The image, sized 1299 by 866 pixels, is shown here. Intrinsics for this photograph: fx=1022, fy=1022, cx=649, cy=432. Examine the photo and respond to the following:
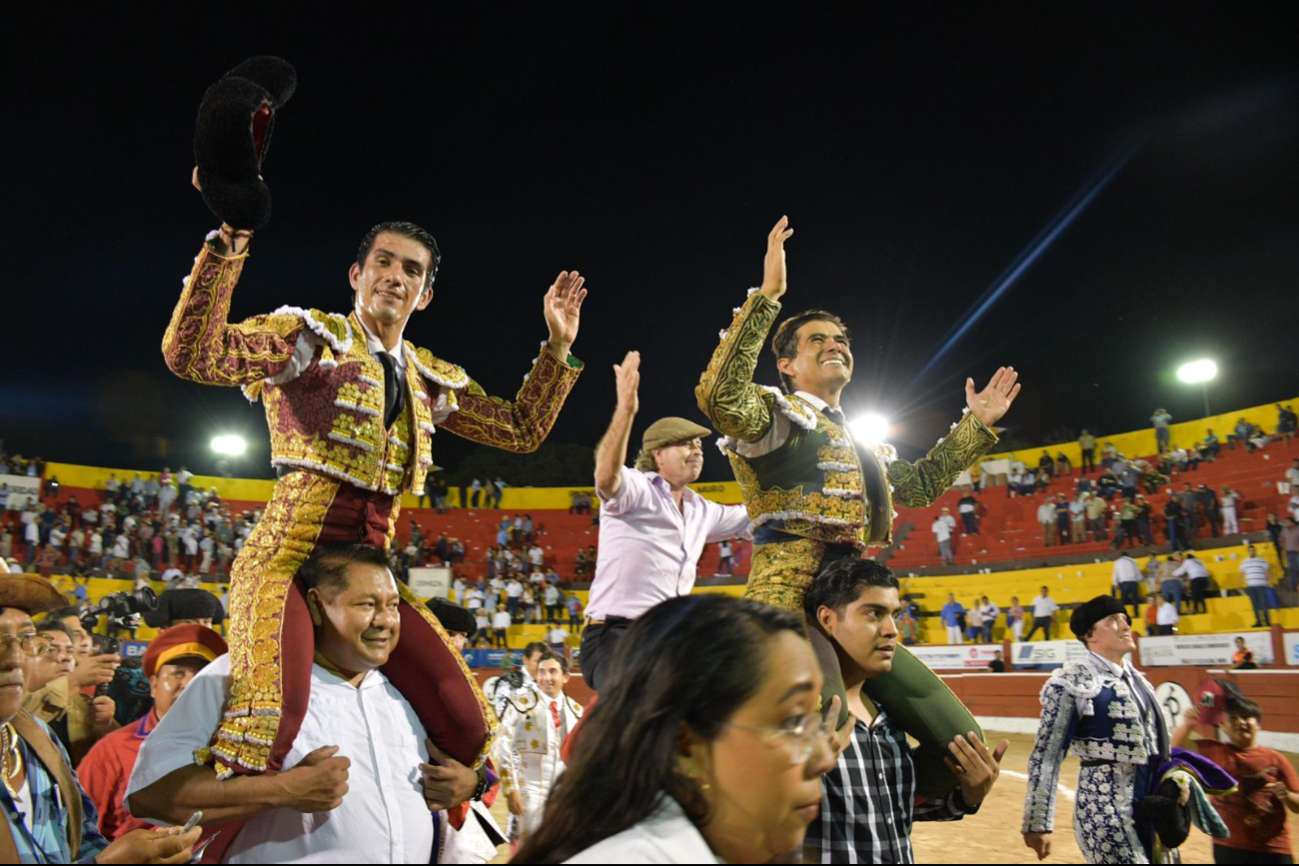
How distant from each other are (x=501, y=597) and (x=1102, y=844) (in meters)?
19.1

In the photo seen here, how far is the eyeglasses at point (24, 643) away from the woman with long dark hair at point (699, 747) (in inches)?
67.3

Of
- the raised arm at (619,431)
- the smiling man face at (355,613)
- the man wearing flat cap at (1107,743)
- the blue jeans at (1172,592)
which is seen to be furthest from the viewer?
the blue jeans at (1172,592)

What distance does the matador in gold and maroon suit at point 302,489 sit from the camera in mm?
2422

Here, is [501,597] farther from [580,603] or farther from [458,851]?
[458,851]

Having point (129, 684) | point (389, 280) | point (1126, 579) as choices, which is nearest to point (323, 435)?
point (389, 280)

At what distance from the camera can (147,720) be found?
404 centimetres

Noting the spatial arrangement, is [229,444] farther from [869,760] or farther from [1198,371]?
[869,760]

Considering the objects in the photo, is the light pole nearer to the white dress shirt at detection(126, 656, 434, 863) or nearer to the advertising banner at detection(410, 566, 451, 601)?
the advertising banner at detection(410, 566, 451, 601)

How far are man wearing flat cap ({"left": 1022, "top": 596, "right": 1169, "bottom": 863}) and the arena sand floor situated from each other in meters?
2.30

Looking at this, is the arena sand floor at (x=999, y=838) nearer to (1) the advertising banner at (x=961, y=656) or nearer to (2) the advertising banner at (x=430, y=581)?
→ (1) the advertising banner at (x=961, y=656)

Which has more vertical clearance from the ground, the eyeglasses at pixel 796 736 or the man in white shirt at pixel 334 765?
the eyeglasses at pixel 796 736

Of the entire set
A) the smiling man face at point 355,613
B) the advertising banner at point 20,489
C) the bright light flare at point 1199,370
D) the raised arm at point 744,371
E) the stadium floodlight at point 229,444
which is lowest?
the smiling man face at point 355,613

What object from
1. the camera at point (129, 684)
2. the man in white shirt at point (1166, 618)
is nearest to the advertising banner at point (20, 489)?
the camera at point (129, 684)

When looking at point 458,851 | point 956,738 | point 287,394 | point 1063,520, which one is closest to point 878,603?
point 956,738
